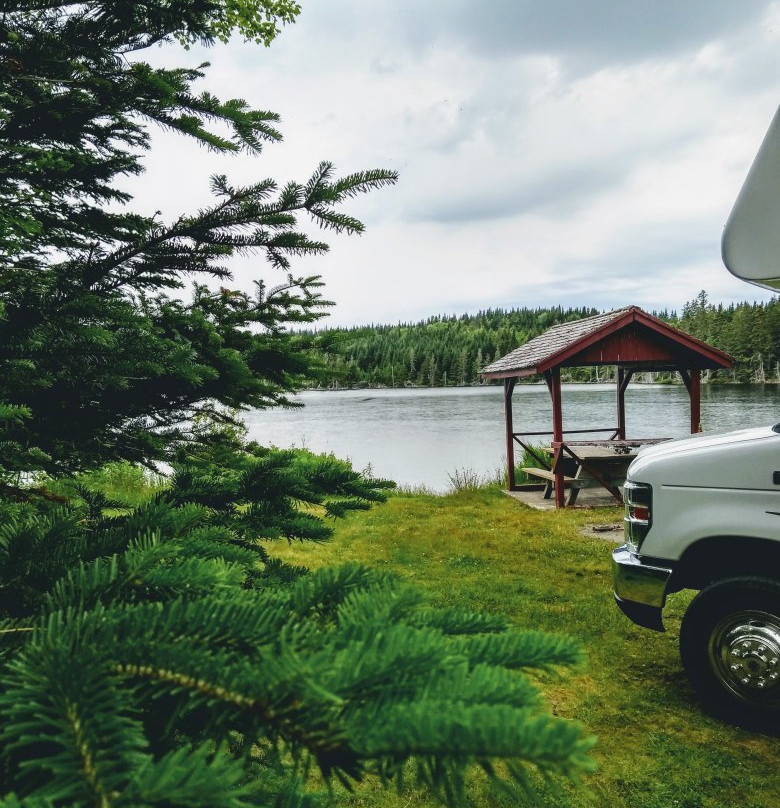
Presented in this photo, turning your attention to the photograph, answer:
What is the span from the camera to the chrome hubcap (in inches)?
149

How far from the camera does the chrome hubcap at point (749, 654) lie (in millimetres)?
3785

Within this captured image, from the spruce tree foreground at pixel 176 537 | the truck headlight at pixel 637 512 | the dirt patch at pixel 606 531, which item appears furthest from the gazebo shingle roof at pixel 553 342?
the spruce tree foreground at pixel 176 537

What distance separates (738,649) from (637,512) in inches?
43.3

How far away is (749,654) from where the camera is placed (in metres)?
3.86

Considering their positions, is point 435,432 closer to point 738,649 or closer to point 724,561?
point 724,561

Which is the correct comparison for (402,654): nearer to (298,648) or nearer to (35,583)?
(298,648)

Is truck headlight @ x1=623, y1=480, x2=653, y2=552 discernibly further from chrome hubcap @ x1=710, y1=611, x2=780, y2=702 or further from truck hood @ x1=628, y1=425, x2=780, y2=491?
chrome hubcap @ x1=710, y1=611, x2=780, y2=702

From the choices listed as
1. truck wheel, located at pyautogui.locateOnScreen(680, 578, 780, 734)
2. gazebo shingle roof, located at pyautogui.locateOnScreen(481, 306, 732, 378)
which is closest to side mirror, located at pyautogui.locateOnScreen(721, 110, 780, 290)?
truck wheel, located at pyautogui.locateOnScreen(680, 578, 780, 734)

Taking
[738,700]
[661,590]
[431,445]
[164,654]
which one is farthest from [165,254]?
[431,445]

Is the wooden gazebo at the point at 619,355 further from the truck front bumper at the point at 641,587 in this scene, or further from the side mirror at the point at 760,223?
the side mirror at the point at 760,223

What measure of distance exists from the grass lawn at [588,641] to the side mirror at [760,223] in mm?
2758

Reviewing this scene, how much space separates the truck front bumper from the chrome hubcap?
0.43 metres

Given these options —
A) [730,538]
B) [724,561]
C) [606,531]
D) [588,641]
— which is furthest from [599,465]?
[730,538]

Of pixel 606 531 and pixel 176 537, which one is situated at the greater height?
pixel 176 537
